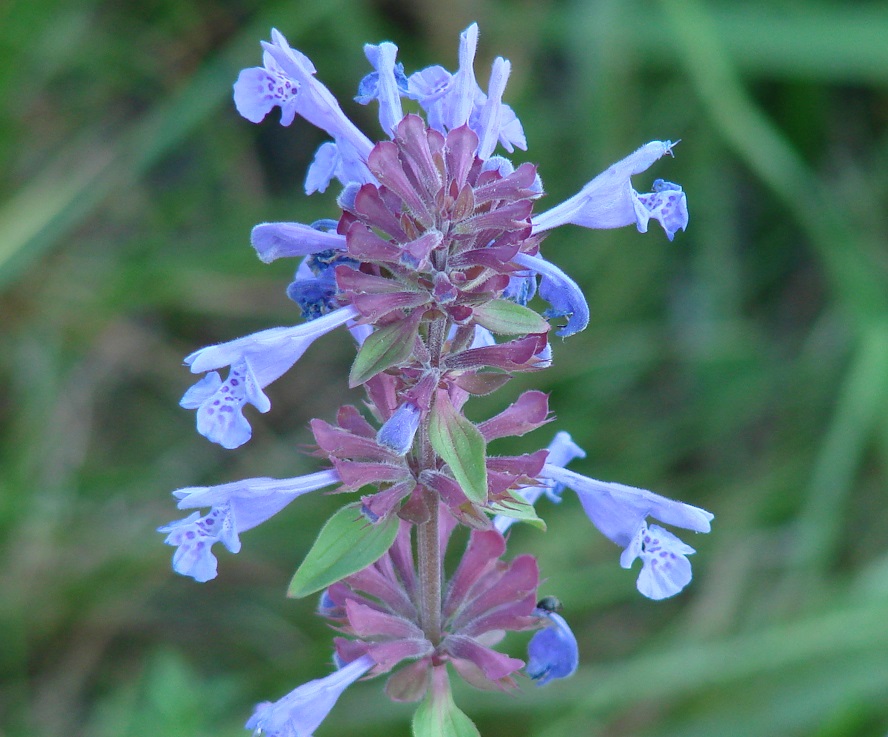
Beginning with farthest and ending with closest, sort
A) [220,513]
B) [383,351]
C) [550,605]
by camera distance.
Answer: [550,605]
[220,513]
[383,351]

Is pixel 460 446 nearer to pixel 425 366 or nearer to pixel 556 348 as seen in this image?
pixel 425 366

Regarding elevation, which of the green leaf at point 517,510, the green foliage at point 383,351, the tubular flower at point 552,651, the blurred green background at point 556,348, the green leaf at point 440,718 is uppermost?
the blurred green background at point 556,348

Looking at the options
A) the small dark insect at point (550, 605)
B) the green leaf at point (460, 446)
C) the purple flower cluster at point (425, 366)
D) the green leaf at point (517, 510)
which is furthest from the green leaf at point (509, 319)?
the small dark insect at point (550, 605)

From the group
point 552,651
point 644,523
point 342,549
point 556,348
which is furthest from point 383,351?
point 556,348

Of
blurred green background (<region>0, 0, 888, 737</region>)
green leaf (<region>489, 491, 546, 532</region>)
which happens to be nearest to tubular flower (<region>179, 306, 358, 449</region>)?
green leaf (<region>489, 491, 546, 532</region>)

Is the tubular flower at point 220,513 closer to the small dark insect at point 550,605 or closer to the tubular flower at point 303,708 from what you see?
the tubular flower at point 303,708

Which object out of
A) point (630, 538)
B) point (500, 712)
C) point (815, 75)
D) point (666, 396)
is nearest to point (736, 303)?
point (666, 396)

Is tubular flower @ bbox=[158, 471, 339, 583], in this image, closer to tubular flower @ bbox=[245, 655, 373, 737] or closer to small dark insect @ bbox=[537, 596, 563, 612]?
tubular flower @ bbox=[245, 655, 373, 737]
